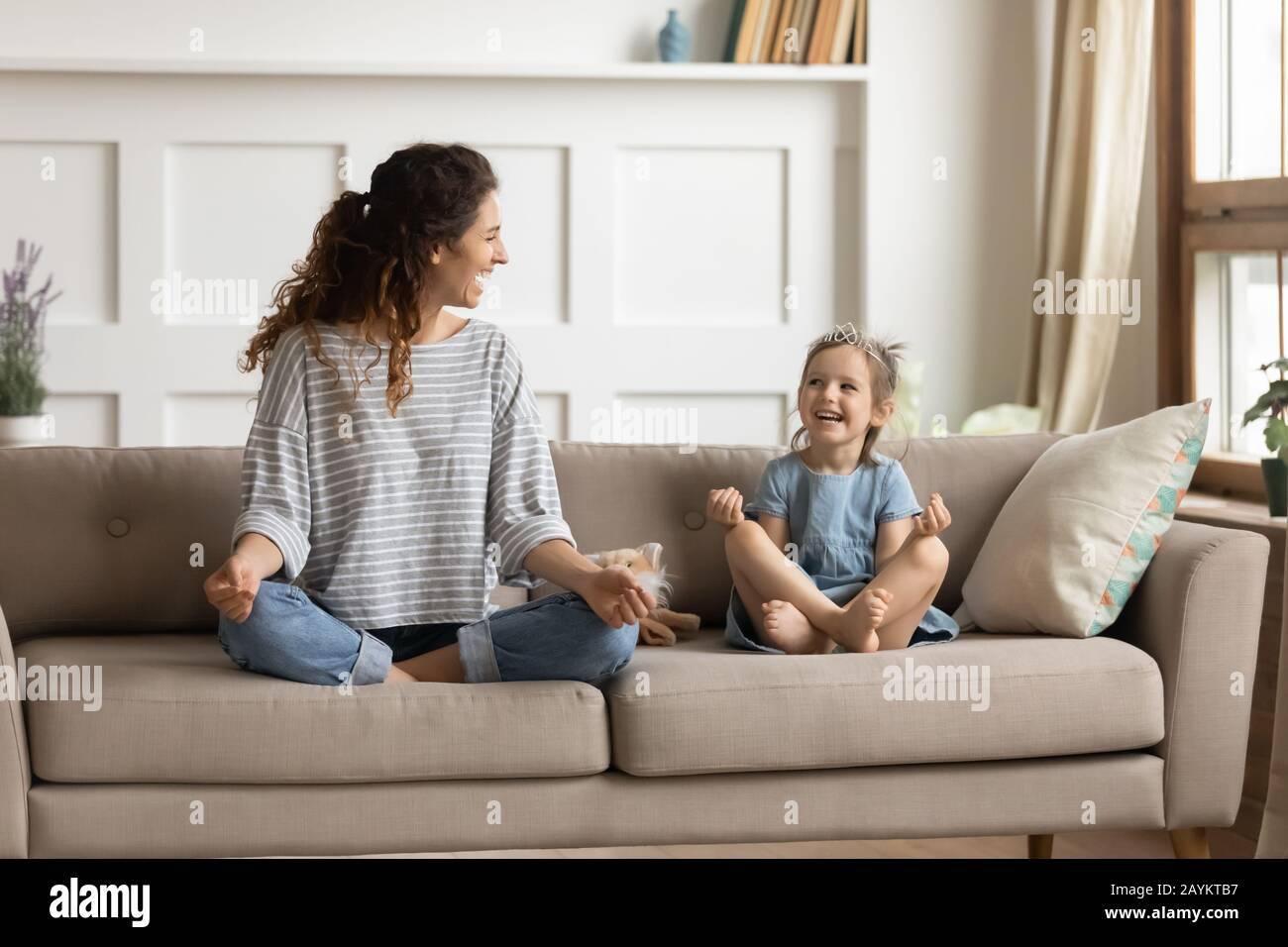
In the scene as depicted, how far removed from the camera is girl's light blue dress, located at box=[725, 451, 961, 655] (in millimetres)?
2309

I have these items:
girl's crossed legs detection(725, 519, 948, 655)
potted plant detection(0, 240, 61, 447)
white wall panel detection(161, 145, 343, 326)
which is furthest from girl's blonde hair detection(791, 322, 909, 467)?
potted plant detection(0, 240, 61, 447)

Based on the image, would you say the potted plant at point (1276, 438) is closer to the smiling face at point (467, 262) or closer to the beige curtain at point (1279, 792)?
the beige curtain at point (1279, 792)

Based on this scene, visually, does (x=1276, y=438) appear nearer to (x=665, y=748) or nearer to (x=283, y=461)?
(x=665, y=748)

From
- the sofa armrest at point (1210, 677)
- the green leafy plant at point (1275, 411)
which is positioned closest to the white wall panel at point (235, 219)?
the green leafy plant at point (1275, 411)

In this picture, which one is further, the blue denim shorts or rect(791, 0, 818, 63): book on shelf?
rect(791, 0, 818, 63): book on shelf

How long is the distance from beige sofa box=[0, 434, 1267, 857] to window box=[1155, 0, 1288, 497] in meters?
1.21

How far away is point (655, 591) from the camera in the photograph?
2.32 m

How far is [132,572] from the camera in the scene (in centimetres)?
234

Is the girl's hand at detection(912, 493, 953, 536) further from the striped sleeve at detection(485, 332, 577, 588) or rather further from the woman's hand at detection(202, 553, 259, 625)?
the woman's hand at detection(202, 553, 259, 625)

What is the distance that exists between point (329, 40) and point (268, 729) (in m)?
2.33

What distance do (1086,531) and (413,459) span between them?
0.99 meters

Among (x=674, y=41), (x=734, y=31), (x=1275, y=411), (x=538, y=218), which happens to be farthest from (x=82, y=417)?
(x=1275, y=411)
